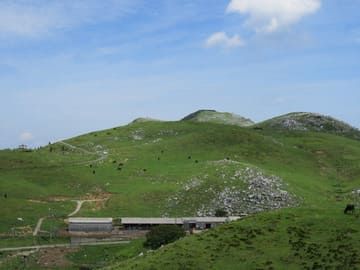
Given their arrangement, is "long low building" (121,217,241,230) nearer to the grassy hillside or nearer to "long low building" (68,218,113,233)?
"long low building" (68,218,113,233)

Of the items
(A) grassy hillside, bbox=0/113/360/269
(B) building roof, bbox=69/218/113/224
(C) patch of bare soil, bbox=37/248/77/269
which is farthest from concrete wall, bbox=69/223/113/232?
(C) patch of bare soil, bbox=37/248/77/269

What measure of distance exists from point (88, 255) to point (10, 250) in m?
12.1

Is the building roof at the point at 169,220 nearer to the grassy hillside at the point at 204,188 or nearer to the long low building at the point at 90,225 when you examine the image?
the long low building at the point at 90,225

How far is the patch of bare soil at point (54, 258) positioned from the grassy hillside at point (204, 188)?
2814 millimetres

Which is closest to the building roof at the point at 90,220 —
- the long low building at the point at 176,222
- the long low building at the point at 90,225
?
the long low building at the point at 90,225

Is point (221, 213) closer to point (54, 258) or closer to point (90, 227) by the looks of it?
point (90, 227)

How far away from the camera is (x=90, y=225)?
104 metres

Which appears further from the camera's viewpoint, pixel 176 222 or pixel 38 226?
pixel 38 226

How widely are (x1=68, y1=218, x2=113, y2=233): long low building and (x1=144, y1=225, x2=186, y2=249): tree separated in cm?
1737

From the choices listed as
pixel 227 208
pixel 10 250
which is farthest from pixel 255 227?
pixel 227 208

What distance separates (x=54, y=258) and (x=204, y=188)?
42749 mm

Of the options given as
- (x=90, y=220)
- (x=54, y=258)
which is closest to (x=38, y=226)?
(x=90, y=220)

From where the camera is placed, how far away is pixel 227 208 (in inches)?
4567

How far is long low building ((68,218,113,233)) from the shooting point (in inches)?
4075
